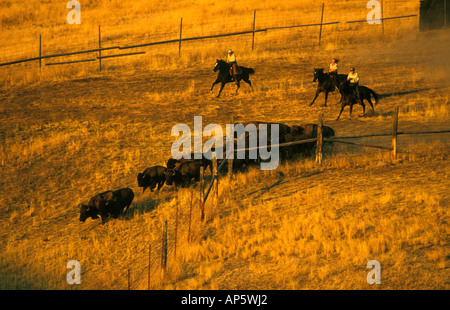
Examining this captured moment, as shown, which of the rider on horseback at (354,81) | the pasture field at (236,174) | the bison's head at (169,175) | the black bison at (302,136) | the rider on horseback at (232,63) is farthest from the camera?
the rider on horseback at (232,63)

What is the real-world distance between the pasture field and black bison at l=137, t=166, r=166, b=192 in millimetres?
326

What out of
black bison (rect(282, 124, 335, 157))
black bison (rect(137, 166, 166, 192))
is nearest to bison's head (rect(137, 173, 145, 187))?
black bison (rect(137, 166, 166, 192))

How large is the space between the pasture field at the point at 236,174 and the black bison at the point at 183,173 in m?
0.30

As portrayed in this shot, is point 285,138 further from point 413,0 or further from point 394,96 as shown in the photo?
point 413,0

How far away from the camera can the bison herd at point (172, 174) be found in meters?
18.6

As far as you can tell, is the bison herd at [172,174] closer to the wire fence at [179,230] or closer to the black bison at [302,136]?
the black bison at [302,136]

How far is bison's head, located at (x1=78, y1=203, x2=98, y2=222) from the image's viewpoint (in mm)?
18516

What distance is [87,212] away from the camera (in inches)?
730

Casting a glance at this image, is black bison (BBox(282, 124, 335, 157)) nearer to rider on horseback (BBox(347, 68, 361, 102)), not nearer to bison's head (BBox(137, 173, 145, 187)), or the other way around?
rider on horseback (BBox(347, 68, 361, 102))

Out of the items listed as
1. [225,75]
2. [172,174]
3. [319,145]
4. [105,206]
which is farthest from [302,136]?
[225,75]

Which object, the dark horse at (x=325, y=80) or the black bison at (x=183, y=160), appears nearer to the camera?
the black bison at (x=183, y=160)

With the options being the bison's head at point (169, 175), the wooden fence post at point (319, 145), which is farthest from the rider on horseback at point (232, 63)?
the bison's head at point (169, 175)

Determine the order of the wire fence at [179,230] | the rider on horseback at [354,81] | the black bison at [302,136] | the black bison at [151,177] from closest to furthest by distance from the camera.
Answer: the wire fence at [179,230] < the black bison at [151,177] < the black bison at [302,136] < the rider on horseback at [354,81]

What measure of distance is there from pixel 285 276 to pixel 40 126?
47.0ft
